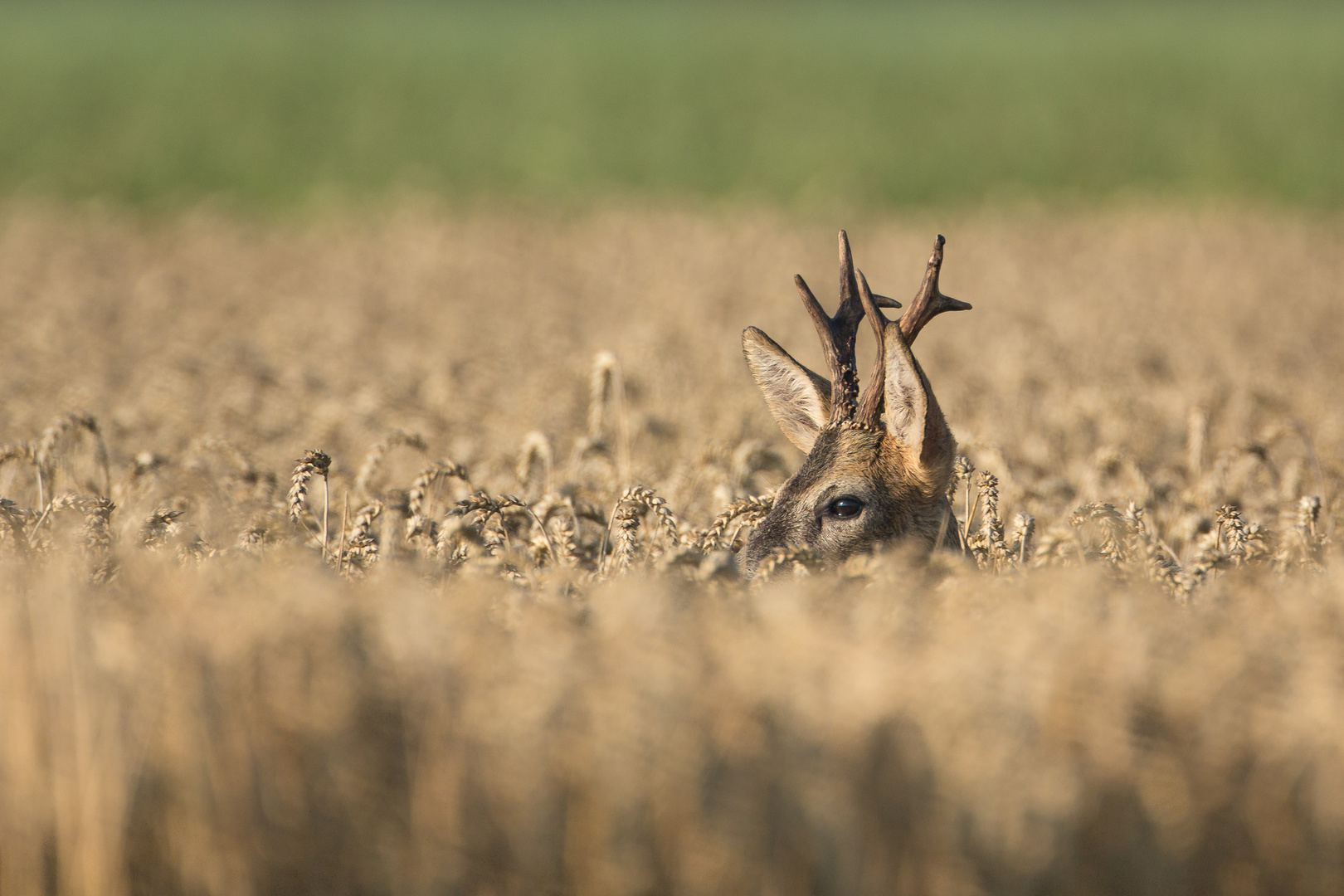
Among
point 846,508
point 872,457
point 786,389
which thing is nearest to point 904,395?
point 872,457

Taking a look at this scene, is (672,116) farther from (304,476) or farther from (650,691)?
(650,691)

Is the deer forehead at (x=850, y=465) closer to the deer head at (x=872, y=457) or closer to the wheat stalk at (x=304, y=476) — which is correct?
the deer head at (x=872, y=457)

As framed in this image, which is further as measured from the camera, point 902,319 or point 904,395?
point 902,319

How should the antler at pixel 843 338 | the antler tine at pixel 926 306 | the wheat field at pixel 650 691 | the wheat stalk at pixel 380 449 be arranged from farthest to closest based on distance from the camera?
the wheat stalk at pixel 380 449
the antler at pixel 843 338
the antler tine at pixel 926 306
the wheat field at pixel 650 691

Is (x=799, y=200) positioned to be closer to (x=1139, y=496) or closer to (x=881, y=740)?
(x=1139, y=496)

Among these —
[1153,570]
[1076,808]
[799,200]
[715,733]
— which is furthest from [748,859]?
[799,200]

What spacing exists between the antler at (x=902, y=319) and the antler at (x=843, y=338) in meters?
0.08

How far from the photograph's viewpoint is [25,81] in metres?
29.6

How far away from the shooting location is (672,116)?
2814 cm

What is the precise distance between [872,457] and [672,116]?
2403 centimetres

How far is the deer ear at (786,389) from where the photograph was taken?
5.50 metres

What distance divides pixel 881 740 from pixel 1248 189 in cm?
2219

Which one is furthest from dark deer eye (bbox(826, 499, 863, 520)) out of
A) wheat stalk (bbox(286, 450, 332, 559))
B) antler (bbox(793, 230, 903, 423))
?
wheat stalk (bbox(286, 450, 332, 559))

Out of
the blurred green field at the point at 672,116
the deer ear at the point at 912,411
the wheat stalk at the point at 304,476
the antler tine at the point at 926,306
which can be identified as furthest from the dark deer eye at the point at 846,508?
the blurred green field at the point at 672,116
